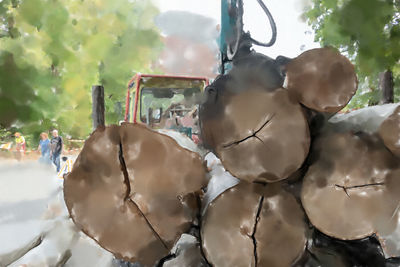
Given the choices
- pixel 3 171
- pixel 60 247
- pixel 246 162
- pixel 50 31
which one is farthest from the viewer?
pixel 50 31

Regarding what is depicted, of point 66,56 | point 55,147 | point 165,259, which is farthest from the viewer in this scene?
point 66,56

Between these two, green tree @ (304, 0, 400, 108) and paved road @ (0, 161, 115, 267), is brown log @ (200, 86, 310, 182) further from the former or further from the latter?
green tree @ (304, 0, 400, 108)

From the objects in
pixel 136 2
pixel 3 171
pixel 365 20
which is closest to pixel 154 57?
pixel 136 2

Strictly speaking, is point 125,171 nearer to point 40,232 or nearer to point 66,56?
point 40,232

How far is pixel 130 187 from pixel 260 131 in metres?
0.19

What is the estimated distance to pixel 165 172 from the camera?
52cm

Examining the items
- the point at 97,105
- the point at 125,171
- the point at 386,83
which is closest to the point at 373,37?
the point at 386,83

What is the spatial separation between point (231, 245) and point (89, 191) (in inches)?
8.1

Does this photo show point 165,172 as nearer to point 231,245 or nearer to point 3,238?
point 231,245

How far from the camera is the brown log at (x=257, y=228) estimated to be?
0.53m

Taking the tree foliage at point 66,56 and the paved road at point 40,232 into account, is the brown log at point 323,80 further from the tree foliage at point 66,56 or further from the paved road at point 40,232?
the tree foliage at point 66,56

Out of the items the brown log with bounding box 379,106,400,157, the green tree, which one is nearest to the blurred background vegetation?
the green tree

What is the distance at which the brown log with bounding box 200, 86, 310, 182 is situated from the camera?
19.0 inches

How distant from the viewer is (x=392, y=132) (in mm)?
487
